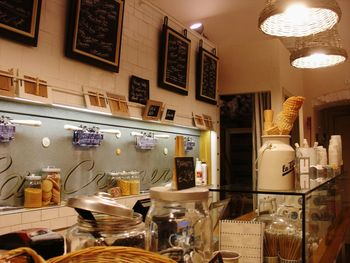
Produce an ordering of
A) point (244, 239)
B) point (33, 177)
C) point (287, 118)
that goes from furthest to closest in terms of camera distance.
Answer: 1. point (33, 177)
2. point (287, 118)
3. point (244, 239)

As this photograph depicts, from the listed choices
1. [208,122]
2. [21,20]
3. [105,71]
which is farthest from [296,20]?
[208,122]

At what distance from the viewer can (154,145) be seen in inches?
153

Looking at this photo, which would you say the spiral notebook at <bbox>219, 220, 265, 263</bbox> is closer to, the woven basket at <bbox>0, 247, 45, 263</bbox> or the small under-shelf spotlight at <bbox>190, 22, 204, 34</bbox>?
the woven basket at <bbox>0, 247, 45, 263</bbox>

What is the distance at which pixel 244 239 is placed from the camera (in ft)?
4.45

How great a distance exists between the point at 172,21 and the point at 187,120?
120 centimetres

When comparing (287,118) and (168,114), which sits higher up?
(168,114)

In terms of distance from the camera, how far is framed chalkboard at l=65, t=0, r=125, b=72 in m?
2.70

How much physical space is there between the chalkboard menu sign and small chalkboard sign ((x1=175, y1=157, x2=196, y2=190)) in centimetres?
264

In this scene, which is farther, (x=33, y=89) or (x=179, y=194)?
(x=33, y=89)

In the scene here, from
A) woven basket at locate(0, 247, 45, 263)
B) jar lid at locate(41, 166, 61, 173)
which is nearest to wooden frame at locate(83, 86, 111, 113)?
jar lid at locate(41, 166, 61, 173)

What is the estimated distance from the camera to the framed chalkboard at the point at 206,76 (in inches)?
181

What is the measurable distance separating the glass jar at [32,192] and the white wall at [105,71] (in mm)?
598

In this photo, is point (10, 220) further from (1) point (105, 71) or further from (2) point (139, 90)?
(2) point (139, 90)

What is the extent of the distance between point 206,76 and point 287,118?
3.11 metres
